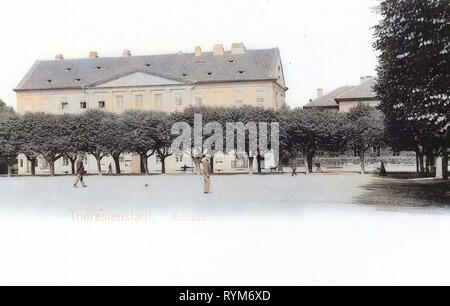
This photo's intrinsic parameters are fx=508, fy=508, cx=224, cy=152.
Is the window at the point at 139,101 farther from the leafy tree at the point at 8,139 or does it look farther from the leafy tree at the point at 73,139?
the leafy tree at the point at 8,139

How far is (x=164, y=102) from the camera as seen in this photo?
116 feet

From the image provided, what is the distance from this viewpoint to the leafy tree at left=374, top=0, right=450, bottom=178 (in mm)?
16328

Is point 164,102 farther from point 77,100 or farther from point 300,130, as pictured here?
point 300,130

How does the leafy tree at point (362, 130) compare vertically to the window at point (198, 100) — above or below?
below

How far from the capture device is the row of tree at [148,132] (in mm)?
35438

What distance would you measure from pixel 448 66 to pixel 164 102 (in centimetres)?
2206

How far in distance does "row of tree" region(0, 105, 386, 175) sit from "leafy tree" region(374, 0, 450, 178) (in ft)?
48.5

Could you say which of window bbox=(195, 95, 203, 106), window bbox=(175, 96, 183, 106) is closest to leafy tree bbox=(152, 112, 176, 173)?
window bbox=(175, 96, 183, 106)

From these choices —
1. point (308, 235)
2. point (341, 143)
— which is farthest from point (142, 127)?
point (308, 235)

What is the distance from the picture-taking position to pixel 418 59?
16.9 metres

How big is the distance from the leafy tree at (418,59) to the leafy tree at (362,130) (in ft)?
52.8

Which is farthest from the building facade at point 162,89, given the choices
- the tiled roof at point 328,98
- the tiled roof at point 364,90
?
the tiled roof at point 364,90

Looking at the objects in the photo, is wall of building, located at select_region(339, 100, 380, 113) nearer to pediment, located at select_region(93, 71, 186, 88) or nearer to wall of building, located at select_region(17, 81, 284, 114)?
wall of building, located at select_region(17, 81, 284, 114)

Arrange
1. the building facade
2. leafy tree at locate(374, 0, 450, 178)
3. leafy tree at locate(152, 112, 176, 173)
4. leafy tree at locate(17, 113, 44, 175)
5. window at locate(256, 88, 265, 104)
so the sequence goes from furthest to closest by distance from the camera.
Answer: window at locate(256, 88, 265, 104)
leafy tree at locate(152, 112, 176, 173)
leafy tree at locate(17, 113, 44, 175)
the building facade
leafy tree at locate(374, 0, 450, 178)
